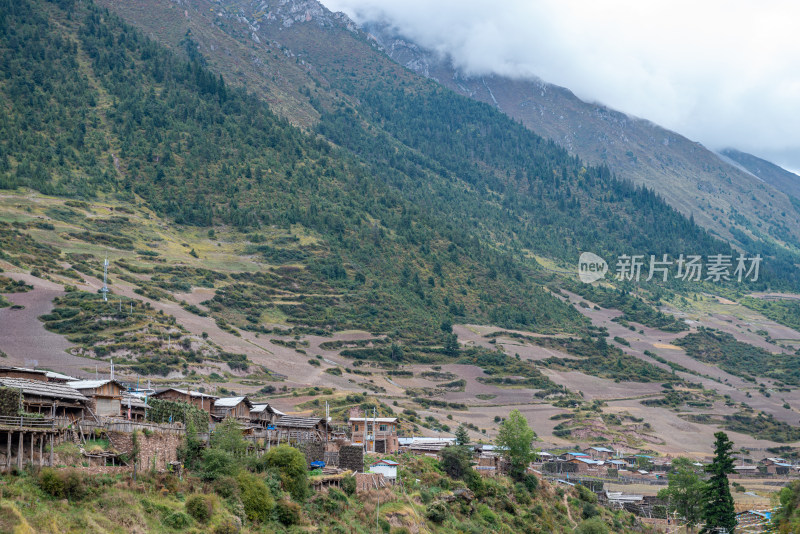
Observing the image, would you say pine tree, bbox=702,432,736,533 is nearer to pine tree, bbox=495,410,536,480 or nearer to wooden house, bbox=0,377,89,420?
pine tree, bbox=495,410,536,480

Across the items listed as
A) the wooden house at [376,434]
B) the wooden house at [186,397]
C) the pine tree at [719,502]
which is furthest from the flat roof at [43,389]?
the pine tree at [719,502]

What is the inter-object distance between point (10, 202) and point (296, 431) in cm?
10873

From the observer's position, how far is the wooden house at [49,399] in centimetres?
3247

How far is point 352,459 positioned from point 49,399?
69.9ft

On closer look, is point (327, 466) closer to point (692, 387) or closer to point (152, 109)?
point (692, 387)

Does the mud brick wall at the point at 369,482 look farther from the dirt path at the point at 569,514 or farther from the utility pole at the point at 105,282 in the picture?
the utility pole at the point at 105,282

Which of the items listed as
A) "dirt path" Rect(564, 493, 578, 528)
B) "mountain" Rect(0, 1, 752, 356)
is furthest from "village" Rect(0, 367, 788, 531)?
"mountain" Rect(0, 1, 752, 356)

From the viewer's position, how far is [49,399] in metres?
33.8

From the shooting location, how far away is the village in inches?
1233

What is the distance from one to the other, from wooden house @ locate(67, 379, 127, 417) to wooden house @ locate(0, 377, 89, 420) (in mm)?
1391

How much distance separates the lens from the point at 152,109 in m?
193

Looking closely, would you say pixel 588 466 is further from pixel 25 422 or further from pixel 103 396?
pixel 25 422

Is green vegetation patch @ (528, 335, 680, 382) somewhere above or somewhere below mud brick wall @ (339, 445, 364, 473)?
below

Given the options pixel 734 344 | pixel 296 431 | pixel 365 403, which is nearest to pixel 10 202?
pixel 365 403
